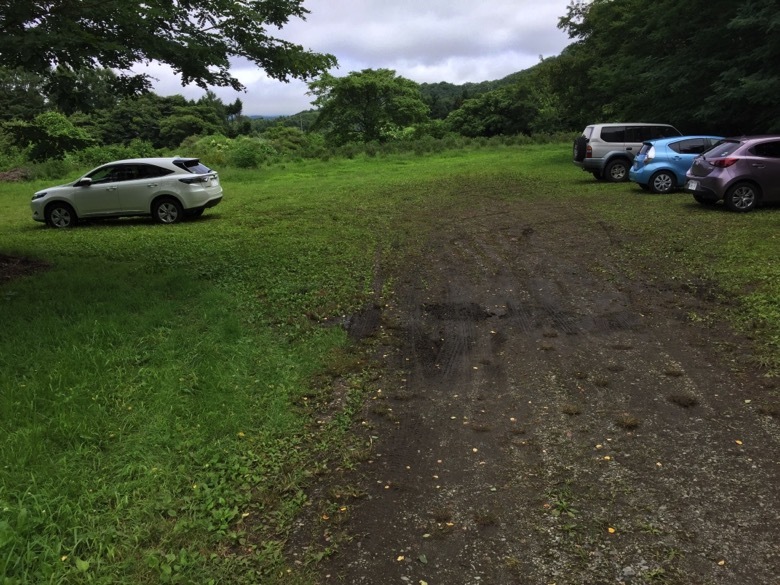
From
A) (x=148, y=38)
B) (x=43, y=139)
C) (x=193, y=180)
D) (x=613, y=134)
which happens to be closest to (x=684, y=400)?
(x=148, y=38)

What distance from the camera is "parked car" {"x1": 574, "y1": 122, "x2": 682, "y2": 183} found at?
54.2ft

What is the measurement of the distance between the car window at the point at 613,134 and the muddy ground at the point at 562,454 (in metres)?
11.6

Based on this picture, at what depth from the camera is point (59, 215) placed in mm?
→ 13828

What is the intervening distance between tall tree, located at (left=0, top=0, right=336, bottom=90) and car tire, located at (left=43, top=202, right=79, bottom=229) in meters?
7.18

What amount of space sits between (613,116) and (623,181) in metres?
7.94

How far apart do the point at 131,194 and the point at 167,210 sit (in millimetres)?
909

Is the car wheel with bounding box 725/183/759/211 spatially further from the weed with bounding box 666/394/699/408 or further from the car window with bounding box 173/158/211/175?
the car window with bounding box 173/158/211/175

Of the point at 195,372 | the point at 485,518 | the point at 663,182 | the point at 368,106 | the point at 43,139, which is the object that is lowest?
the point at 485,518

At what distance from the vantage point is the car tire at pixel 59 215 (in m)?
13.8

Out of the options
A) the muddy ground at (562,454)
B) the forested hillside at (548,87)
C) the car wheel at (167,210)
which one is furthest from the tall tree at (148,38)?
the car wheel at (167,210)

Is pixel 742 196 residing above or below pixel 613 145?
below

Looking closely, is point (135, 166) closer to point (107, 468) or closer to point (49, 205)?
point (49, 205)

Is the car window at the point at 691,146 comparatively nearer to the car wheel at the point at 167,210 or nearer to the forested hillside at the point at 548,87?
the forested hillside at the point at 548,87

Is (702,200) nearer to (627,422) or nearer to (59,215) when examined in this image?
(627,422)
